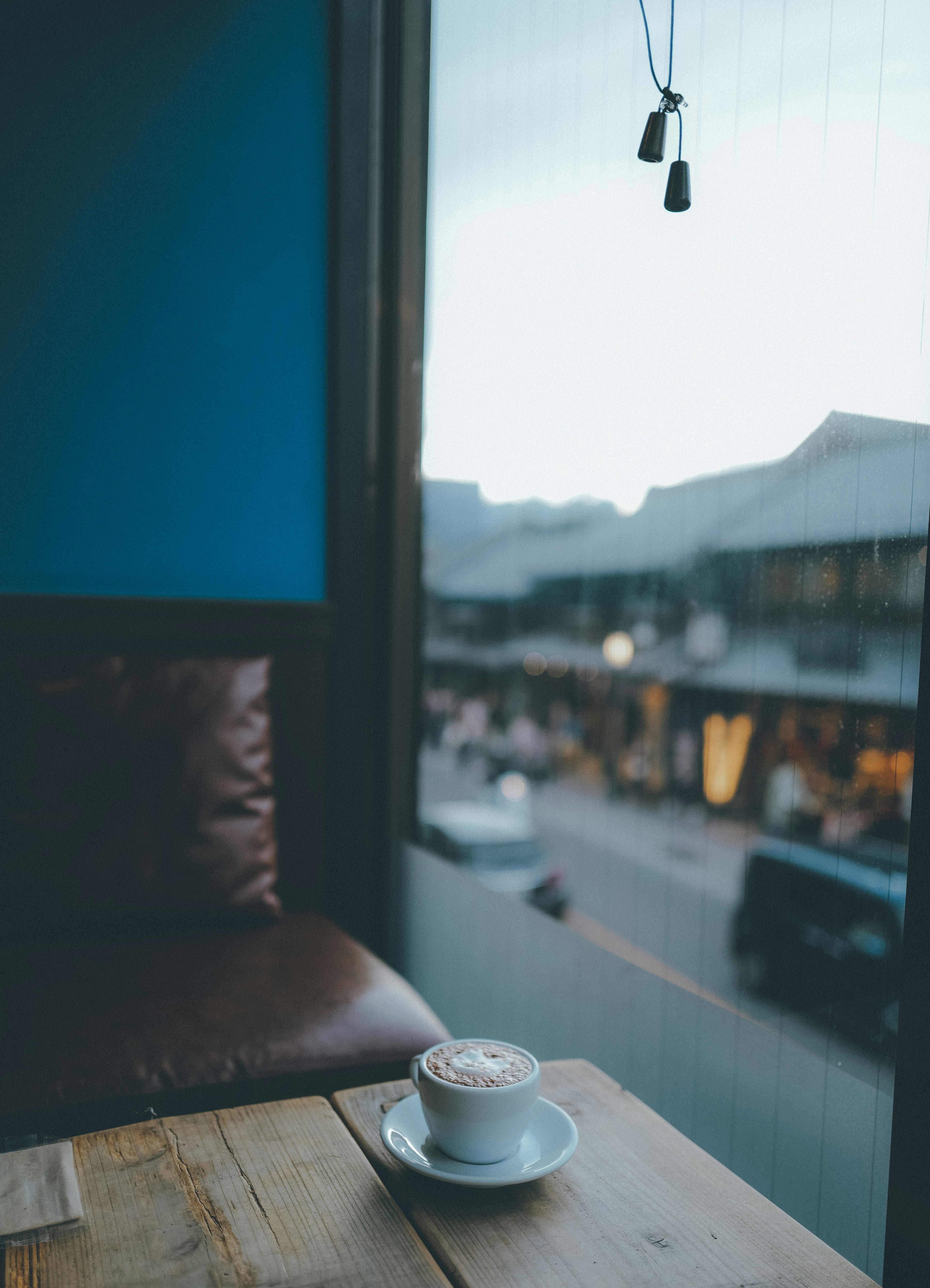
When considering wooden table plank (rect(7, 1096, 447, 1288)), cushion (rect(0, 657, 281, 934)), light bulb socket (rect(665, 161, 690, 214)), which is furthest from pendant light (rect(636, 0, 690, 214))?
cushion (rect(0, 657, 281, 934))

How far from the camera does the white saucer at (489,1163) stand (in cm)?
72

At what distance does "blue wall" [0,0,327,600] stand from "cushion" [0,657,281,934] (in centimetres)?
36

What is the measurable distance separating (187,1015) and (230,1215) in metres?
0.62

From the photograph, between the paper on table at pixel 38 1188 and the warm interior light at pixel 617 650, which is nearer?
the paper on table at pixel 38 1188

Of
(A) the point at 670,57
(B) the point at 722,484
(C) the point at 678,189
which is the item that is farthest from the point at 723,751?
(A) the point at 670,57

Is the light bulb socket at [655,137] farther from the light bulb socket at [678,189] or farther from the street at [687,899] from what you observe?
the street at [687,899]

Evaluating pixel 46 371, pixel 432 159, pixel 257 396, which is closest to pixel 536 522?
pixel 257 396

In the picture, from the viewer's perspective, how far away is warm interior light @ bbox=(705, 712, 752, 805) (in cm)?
145

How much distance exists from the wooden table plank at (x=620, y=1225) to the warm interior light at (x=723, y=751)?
0.65m

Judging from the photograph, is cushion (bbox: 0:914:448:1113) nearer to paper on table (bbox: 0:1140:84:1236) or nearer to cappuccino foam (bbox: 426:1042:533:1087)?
paper on table (bbox: 0:1140:84:1236)

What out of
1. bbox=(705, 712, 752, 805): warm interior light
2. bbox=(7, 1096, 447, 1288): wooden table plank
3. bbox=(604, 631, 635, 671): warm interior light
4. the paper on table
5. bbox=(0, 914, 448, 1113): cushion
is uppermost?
bbox=(604, 631, 635, 671): warm interior light

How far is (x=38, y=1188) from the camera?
714mm

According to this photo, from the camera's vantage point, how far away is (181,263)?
1.94 meters

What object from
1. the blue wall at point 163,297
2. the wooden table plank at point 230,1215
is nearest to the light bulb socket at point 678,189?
the wooden table plank at point 230,1215
